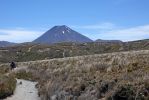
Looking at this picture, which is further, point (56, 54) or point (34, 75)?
point (56, 54)

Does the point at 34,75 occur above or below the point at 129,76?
below

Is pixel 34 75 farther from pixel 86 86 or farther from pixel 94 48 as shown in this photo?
pixel 94 48

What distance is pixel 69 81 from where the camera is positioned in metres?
22.4

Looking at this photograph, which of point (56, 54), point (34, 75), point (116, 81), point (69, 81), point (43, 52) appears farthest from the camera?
point (43, 52)

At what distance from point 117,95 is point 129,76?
7.06ft

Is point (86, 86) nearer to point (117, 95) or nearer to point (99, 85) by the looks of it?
point (99, 85)

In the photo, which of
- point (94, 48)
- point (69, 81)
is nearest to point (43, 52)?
point (94, 48)

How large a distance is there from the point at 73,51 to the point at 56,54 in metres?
11.0

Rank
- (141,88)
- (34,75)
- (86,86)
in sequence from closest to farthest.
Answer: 1. (141,88)
2. (86,86)
3. (34,75)

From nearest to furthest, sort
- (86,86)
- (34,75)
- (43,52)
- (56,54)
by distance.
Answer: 1. (86,86)
2. (34,75)
3. (56,54)
4. (43,52)

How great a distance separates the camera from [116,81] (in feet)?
55.9

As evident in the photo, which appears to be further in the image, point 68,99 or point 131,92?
point 68,99

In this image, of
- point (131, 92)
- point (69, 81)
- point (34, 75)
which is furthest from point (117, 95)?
point (34, 75)

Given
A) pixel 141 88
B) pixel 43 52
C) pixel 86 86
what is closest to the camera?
pixel 141 88
